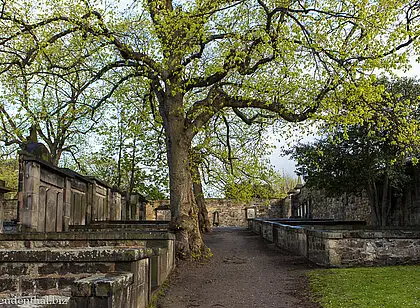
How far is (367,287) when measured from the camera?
922 cm

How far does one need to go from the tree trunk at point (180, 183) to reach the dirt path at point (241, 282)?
77 centimetres

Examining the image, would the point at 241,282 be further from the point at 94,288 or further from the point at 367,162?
the point at 367,162

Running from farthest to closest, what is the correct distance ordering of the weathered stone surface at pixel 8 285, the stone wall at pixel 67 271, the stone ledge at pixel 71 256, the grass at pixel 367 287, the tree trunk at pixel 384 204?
the tree trunk at pixel 384 204 → the grass at pixel 367 287 → the weathered stone surface at pixel 8 285 → the stone ledge at pixel 71 256 → the stone wall at pixel 67 271

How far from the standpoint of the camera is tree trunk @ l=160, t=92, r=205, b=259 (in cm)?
1391

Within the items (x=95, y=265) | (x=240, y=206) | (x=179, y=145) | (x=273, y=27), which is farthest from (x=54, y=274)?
(x=240, y=206)

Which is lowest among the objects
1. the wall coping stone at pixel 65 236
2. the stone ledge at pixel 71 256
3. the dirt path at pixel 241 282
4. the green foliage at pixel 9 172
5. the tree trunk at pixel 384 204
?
the dirt path at pixel 241 282

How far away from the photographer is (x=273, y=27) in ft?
45.8

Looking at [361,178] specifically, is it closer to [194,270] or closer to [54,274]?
[194,270]

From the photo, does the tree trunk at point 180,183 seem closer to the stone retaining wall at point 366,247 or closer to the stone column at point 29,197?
the stone retaining wall at point 366,247

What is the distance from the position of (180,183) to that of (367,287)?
6629 mm

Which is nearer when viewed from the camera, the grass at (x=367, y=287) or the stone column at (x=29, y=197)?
the grass at (x=367, y=287)

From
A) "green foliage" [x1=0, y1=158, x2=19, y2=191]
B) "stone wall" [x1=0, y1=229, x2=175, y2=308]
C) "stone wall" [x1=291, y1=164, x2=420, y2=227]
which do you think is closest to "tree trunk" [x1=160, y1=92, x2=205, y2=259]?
"stone wall" [x1=0, y1=229, x2=175, y2=308]

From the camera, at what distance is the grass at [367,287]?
7.97 m

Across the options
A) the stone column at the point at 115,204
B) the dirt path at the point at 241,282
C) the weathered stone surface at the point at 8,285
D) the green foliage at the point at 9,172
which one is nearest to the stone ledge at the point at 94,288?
the weathered stone surface at the point at 8,285
